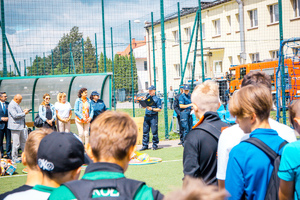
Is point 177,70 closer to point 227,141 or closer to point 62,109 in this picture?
point 62,109

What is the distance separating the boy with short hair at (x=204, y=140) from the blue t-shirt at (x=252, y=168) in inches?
18.0

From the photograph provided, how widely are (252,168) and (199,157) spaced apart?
0.59m

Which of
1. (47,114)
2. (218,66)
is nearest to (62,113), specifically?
(47,114)

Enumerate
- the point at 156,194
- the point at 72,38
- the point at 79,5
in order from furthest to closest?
the point at 72,38 < the point at 79,5 < the point at 156,194

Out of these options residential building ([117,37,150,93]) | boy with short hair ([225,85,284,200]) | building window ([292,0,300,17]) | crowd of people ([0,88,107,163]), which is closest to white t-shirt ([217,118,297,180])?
boy with short hair ([225,85,284,200])

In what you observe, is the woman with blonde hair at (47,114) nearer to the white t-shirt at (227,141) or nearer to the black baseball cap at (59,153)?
the white t-shirt at (227,141)

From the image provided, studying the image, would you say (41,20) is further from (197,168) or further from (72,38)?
(197,168)

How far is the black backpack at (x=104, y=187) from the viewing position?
60.4 inches

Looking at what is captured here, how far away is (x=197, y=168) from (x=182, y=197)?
181cm

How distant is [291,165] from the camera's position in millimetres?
2062

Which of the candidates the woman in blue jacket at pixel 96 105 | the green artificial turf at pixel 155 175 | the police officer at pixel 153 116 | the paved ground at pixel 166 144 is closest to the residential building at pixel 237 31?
the paved ground at pixel 166 144

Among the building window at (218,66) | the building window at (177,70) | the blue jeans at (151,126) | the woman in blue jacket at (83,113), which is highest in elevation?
the building window at (218,66)

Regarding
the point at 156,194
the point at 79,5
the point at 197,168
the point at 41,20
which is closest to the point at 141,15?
the point at 79,5

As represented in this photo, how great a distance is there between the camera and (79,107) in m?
10.8
